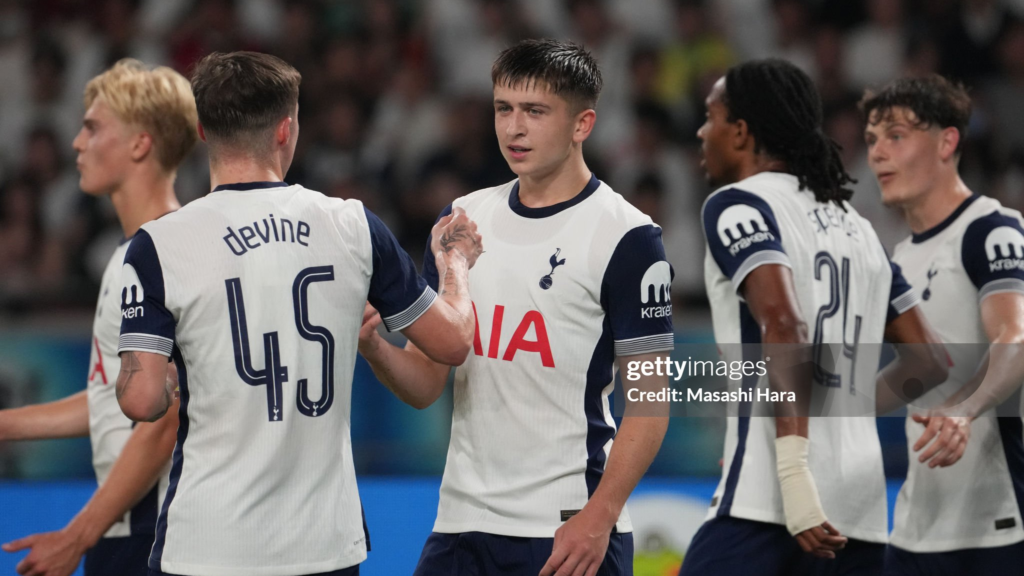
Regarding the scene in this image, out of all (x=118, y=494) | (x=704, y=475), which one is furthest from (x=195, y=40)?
(x=118, y=494)

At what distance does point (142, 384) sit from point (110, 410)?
1292 mm

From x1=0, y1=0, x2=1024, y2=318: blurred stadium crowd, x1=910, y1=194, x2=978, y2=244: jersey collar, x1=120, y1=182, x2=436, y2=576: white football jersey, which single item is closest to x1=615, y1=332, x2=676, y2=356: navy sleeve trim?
x1=120, y1=182, x2=436, y2=576: white football jersey

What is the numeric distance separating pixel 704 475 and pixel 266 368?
3687 mm

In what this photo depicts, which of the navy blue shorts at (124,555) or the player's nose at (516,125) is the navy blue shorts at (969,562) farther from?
the navy blue shorts at (124,555)

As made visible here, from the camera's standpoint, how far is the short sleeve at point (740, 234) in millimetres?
3594

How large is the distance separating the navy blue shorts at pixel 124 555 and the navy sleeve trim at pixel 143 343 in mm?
1281

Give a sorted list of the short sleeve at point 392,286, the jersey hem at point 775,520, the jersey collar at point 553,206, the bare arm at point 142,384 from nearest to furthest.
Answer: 1. the bare arm at point 142,384
2. the short sleeve at point 392,286
3. the jersey collar at point 553,206
4. the jersey hem at point 775,520

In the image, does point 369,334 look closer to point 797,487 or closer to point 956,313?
point 797,487

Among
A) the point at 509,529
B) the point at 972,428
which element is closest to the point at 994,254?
the point at 972,428

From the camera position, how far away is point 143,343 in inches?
109

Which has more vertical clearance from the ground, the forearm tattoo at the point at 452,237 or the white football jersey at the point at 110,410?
the forearm tattoo at the point at 452,237

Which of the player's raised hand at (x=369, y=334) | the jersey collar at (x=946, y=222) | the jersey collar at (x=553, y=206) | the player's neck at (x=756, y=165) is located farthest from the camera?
the jersey collar at (x=946, y=222)

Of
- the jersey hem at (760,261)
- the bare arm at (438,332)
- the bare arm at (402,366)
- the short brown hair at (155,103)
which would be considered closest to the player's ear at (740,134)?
the jersey hem at (760,261)

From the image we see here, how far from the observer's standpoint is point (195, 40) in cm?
941
